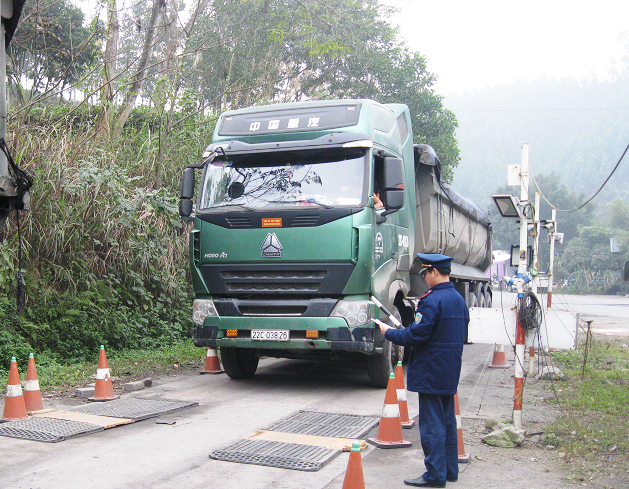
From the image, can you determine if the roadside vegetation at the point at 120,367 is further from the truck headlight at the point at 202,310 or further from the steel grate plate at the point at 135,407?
the truck headlight at the point at 202,310

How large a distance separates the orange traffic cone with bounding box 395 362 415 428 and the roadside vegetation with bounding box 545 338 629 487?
4.29 feet

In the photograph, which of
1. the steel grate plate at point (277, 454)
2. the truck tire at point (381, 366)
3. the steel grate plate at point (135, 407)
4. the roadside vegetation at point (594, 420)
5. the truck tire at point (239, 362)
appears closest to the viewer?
the steel grate plate at point (277, 454)

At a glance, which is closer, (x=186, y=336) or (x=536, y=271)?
(x=536, y=271)

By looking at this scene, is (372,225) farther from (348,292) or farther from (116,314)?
(116,314)

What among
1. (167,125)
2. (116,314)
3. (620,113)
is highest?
(620,113)

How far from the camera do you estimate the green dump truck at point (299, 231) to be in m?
7.50

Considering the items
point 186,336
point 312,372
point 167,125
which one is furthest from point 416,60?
point 312,372

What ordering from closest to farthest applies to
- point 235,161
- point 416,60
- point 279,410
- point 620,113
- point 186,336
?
point 279,410 < point 235,161 < point 186,336 < point 416,60 < point 620,113

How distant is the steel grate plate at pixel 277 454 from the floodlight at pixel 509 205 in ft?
11.1

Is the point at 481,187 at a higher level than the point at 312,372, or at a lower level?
higher

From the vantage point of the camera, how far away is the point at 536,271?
7238 mm

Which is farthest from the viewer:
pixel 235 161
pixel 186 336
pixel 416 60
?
pixel 416 60

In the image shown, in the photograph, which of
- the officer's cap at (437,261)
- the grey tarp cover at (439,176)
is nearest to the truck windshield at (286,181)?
the grey tarp cover at (439,176)

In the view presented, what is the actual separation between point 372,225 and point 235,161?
6.38 ft
